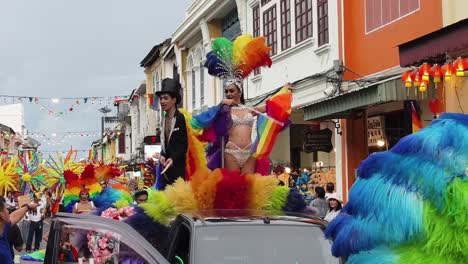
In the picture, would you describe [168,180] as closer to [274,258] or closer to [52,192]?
[274,258]

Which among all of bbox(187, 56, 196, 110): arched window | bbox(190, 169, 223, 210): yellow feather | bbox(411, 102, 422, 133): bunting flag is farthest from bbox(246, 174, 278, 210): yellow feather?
bbox(187, 56, 196, 110): arched window

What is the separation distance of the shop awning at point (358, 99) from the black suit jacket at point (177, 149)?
553 cm

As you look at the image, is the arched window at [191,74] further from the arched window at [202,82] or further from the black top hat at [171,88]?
the black top hat at [171,88]

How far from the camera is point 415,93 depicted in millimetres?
12320

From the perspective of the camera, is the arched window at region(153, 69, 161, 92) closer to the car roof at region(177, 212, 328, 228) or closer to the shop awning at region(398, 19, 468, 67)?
the shop awning at region(398, 19, 468, 67)

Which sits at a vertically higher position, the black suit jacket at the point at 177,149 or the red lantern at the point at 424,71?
the red lantern at the point at 424,71

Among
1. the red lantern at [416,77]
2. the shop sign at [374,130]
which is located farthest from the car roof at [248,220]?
the shop sign at [374,130]

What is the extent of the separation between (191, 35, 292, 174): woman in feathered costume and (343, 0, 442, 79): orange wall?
597cm

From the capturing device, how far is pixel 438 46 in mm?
10172

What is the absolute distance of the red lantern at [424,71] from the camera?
10.8 meters

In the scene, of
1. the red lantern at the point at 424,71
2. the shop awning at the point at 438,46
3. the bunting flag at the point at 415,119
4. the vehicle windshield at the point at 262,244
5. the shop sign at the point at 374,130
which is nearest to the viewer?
the vehicle windshield at the point at 262,244

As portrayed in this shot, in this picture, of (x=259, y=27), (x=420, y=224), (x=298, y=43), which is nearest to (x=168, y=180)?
(x=420, y=224)

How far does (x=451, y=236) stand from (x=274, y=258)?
2.82 metres

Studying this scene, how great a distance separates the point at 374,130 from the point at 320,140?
221 centimetres
